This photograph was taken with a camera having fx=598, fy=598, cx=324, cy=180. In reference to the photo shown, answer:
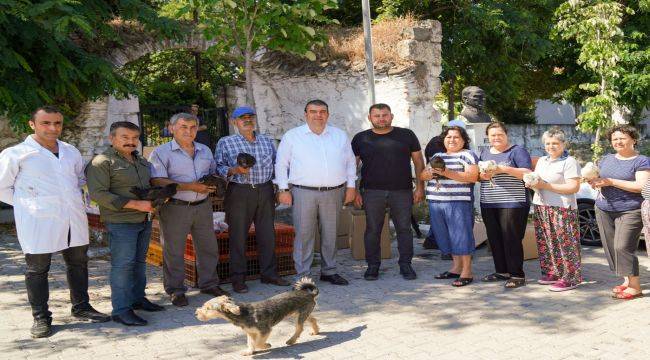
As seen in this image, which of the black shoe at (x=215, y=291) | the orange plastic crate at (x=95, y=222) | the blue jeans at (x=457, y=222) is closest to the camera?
the black shoe at (x=215, y=291)

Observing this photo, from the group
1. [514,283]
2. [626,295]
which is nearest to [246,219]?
[514,283]

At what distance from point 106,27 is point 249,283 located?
3.64 m

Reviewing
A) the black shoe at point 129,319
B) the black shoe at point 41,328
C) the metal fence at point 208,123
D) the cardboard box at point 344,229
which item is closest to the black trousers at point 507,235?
the cardboard box at point 344,229

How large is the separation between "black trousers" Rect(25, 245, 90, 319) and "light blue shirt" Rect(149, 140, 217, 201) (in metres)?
0.90

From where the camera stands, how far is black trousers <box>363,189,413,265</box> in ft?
20.1

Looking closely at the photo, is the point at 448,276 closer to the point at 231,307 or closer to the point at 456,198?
the point at 456,198

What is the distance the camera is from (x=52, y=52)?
6.59 meters

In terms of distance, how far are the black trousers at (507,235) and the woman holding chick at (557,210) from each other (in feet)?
0.60

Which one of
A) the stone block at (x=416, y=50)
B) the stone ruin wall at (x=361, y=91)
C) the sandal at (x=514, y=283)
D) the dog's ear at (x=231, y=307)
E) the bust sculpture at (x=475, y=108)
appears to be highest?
the stone block at (x=416, y=50)

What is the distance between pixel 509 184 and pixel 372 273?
166 centimetres

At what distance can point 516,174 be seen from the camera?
5516mm

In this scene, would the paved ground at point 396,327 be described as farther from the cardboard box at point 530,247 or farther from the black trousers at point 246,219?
the cardboard box at point 530,247

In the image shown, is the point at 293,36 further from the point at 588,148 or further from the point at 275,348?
the point at 588,148

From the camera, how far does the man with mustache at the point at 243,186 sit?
5750 mm
